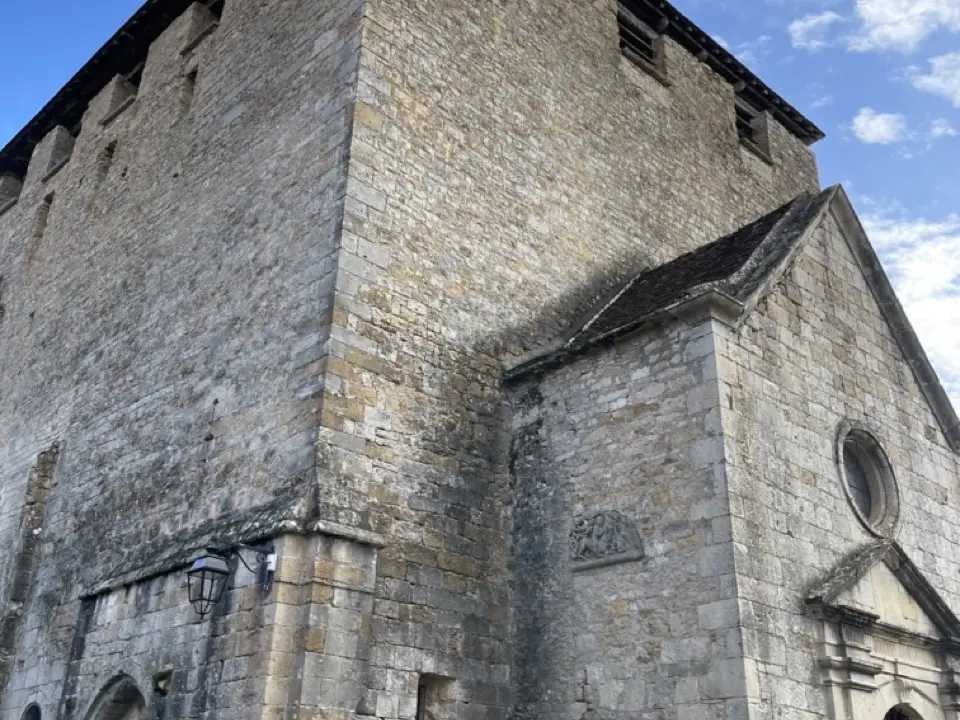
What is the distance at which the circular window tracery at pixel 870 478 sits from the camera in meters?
8.18

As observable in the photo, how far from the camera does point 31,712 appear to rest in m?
8.70

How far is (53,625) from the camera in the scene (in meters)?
9.10

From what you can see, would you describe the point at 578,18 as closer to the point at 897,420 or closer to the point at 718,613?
the point at 897,420

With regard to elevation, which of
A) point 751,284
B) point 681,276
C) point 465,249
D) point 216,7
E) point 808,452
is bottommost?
point 808,452

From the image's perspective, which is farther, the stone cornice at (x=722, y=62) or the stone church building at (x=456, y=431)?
the stone cornice at (x=722, y=62)

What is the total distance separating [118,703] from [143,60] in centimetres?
956

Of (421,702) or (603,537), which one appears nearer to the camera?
(421,702)

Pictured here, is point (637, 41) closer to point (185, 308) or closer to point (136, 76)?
point (136, 76)

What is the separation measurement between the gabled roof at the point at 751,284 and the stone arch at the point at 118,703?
4.11m

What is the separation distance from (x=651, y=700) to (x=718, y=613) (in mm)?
821

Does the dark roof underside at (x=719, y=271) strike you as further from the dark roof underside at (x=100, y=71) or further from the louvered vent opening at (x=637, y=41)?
the dark roof underside at (x=100, y=71)

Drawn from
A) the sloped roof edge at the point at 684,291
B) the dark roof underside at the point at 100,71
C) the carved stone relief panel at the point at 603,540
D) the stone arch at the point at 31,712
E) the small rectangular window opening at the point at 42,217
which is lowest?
the stone arch at the point at 31,712

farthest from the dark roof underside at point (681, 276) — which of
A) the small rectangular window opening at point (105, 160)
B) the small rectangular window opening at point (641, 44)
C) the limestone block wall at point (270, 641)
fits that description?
the small rectangular window opening at point (105, 160)

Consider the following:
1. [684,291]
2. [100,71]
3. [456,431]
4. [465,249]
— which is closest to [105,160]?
[100,71]
